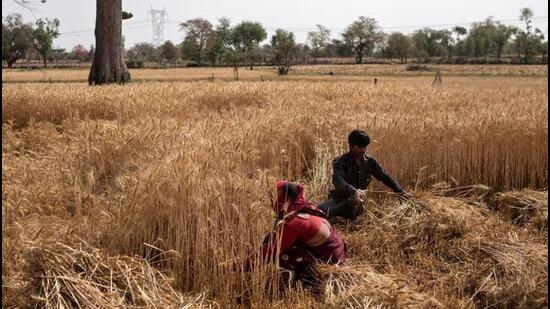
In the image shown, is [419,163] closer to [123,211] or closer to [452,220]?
[452,220]

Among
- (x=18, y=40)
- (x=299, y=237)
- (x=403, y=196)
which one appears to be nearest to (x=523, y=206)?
(x=403, y=196)

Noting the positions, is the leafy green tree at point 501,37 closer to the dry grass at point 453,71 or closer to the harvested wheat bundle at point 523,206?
the dry grass at point 453,71

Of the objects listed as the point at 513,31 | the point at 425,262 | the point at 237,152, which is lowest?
the point at 425,262

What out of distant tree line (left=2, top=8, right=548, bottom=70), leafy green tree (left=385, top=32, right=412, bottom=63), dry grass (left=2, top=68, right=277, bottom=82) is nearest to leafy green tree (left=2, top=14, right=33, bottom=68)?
distant tree line (left=2, top=8, right=548, bottom=70)

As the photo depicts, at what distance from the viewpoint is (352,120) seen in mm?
7766

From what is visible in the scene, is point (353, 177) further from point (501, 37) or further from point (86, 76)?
point (501, 37)

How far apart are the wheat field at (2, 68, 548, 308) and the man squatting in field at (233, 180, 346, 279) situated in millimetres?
150

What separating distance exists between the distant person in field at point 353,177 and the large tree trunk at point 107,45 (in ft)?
50.5

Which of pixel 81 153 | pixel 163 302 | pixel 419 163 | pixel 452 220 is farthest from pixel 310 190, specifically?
pixel 163 302

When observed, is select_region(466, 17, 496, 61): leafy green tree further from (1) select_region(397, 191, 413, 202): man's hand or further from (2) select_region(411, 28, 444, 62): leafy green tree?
(1) select_region(397, 191, 413, 202): man's hand

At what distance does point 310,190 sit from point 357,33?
10853cm

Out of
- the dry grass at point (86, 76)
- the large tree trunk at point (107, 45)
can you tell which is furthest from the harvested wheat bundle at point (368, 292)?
the dry grass at point (86, 76)

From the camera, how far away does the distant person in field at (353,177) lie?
5.20 metres

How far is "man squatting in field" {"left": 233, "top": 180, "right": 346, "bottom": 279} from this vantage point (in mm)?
3861
